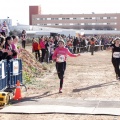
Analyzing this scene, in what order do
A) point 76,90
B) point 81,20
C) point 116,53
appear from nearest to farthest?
point 76,90
point 116,53
point 81,20

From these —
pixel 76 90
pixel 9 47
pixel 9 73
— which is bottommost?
pixel 76 90

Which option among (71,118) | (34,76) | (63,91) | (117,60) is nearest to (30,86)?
(63,91)

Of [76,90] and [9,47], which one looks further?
[76,90]

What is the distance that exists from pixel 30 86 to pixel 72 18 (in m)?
106

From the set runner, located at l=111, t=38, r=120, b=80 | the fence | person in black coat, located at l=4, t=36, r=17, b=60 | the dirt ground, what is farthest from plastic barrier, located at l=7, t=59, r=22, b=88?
runner, located at l=111, t=38, r=120, b=80

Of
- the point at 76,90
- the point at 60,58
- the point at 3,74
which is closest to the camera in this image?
the point at 3,74

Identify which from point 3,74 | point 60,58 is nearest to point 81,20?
point 60,58

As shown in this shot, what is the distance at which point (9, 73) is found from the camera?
11484 millimetres

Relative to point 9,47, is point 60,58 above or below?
below

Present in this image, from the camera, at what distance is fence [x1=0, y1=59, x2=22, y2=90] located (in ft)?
35.4

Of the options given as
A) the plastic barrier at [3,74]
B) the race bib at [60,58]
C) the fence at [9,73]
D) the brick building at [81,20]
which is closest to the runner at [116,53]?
the race bib at [60,58]

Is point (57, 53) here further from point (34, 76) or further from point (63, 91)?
point (34, 76)

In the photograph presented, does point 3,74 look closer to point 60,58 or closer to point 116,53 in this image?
point 60,58

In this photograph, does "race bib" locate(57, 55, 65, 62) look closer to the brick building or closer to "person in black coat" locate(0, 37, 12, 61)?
"person in black coat" locate(0, 37, 12, 61)
